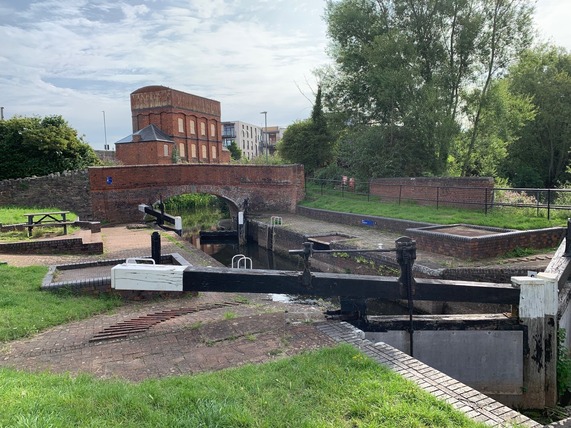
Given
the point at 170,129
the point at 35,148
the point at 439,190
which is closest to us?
the point at 439,190

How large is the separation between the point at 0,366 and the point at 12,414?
168 centimetres

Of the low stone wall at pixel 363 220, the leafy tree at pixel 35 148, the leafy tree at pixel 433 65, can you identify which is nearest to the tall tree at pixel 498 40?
the leafy tree at pixel 433 65

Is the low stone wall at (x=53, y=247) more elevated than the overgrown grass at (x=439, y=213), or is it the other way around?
the overgrown grass at (x=439, y=213)

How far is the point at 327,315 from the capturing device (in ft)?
18.0

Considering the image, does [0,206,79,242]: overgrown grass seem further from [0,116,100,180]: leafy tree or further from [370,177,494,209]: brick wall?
[370,177,494,209]: brick wall

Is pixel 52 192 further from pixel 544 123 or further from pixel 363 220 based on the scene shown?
pixel 544 123

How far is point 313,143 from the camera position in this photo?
29.2m

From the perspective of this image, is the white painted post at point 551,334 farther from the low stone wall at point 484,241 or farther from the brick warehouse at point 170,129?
the brick warehouse at point 170,129

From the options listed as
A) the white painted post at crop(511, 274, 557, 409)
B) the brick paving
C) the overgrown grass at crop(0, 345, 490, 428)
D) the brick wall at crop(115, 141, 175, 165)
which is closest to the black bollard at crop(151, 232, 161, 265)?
the brick paving

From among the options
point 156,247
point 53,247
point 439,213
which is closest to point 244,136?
point 439,213

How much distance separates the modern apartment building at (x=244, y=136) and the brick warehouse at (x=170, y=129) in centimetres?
3164

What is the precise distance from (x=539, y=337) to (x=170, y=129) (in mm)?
40490

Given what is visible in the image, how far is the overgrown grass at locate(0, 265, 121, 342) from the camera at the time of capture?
5266 millimetres

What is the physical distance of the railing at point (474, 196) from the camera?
13.0 m
